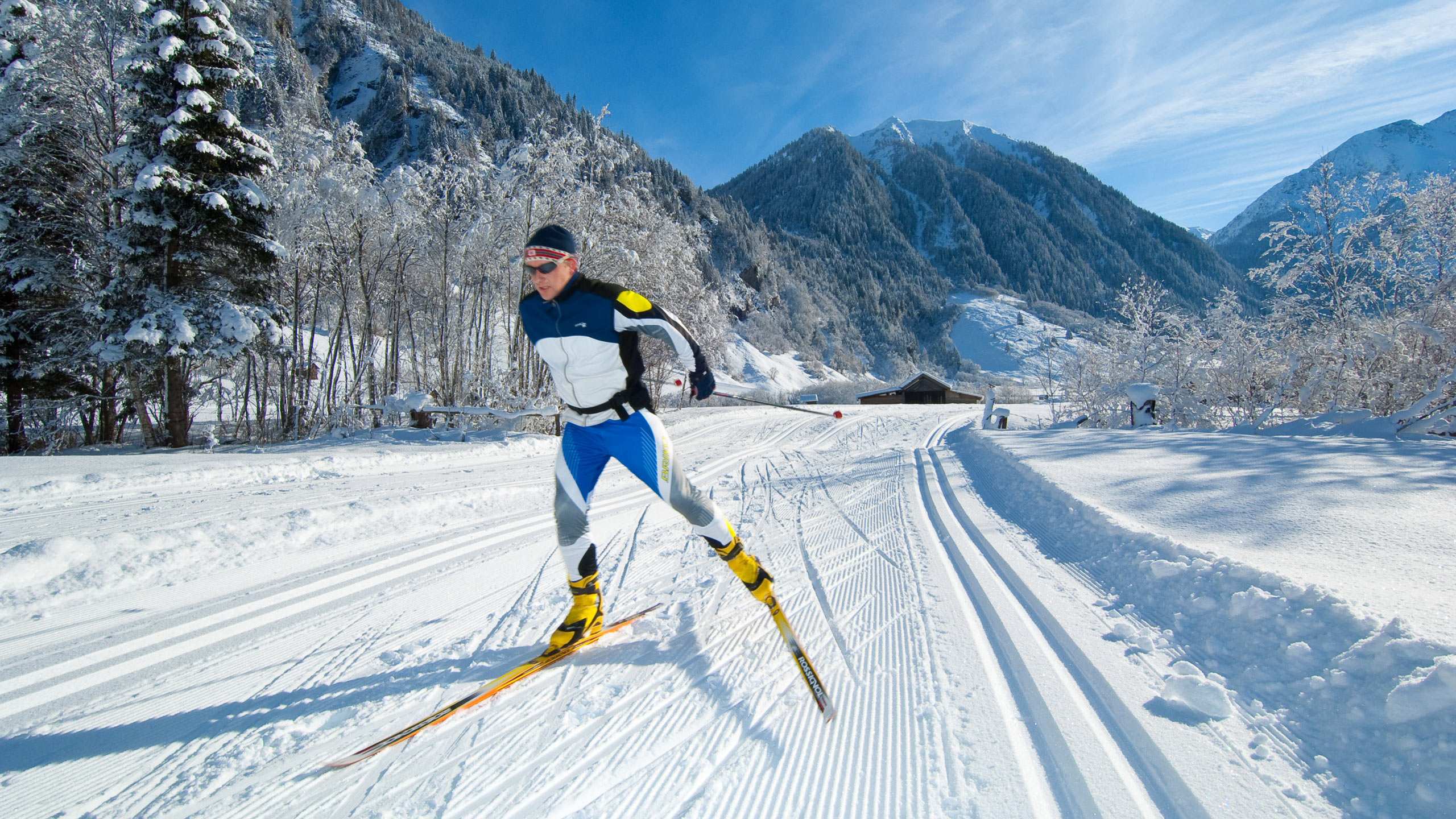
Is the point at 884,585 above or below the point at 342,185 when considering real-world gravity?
below

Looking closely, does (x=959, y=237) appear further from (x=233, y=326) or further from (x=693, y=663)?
(x=693, y=663)

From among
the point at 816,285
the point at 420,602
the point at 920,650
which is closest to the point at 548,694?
the point at 420,602

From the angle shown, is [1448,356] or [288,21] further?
[288,21]

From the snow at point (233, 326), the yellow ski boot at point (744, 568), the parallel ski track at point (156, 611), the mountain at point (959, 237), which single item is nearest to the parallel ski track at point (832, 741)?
the yellow ski boot at point (744, 568)

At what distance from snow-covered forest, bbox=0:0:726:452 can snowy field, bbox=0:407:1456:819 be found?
9440mm

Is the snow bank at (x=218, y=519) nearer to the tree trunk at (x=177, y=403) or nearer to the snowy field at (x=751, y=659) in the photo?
the snowy field at (x=751, y=659)

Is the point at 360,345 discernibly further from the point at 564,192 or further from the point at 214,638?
the point at 214,638

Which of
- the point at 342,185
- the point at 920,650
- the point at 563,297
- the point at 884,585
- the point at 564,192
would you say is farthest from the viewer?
the point at 564,192

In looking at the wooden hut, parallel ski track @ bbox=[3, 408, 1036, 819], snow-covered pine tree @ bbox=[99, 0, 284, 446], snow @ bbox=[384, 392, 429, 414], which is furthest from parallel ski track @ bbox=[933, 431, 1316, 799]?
the wooden hut

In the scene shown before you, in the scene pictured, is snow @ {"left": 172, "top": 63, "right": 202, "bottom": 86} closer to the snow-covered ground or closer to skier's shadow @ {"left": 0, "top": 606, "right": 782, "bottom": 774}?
skier's shadow @ {"left": 0, "top": 606, "right": 782, "bottom": 774}

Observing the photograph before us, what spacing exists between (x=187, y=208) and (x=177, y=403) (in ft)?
13.6

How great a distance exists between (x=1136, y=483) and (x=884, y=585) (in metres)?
3.56

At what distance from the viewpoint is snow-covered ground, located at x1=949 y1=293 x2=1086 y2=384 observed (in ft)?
369

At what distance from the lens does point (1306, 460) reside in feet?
18.8
